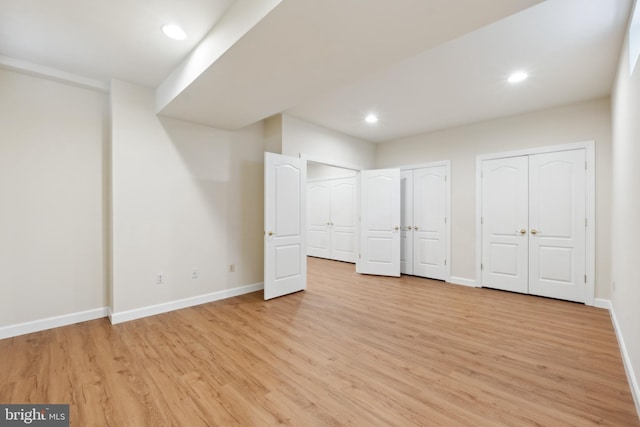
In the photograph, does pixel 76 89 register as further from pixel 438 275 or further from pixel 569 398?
pixel 438 275

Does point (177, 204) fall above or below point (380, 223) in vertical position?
above

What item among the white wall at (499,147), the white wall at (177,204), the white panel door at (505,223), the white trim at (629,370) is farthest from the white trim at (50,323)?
the white panel door at (505,223)

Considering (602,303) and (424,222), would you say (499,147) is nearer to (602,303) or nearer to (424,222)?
(424,222)

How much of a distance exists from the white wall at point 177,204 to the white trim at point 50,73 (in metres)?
0.21

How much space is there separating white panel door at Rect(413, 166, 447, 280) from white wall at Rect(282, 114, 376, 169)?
3.58 ft

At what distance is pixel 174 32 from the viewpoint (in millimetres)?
2293

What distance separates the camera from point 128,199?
3156 mm

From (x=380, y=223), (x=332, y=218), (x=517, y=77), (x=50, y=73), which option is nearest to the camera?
(x=50, y=73)

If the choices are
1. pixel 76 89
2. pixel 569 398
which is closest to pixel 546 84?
pixel 569 398

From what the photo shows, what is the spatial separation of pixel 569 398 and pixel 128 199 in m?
4.24

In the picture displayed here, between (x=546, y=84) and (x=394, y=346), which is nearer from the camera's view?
(x=394, y=346)

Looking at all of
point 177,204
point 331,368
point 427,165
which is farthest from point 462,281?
point 177,204

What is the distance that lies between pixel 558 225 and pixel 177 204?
519 centimetres

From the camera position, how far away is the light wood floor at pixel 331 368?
5.54 feet
